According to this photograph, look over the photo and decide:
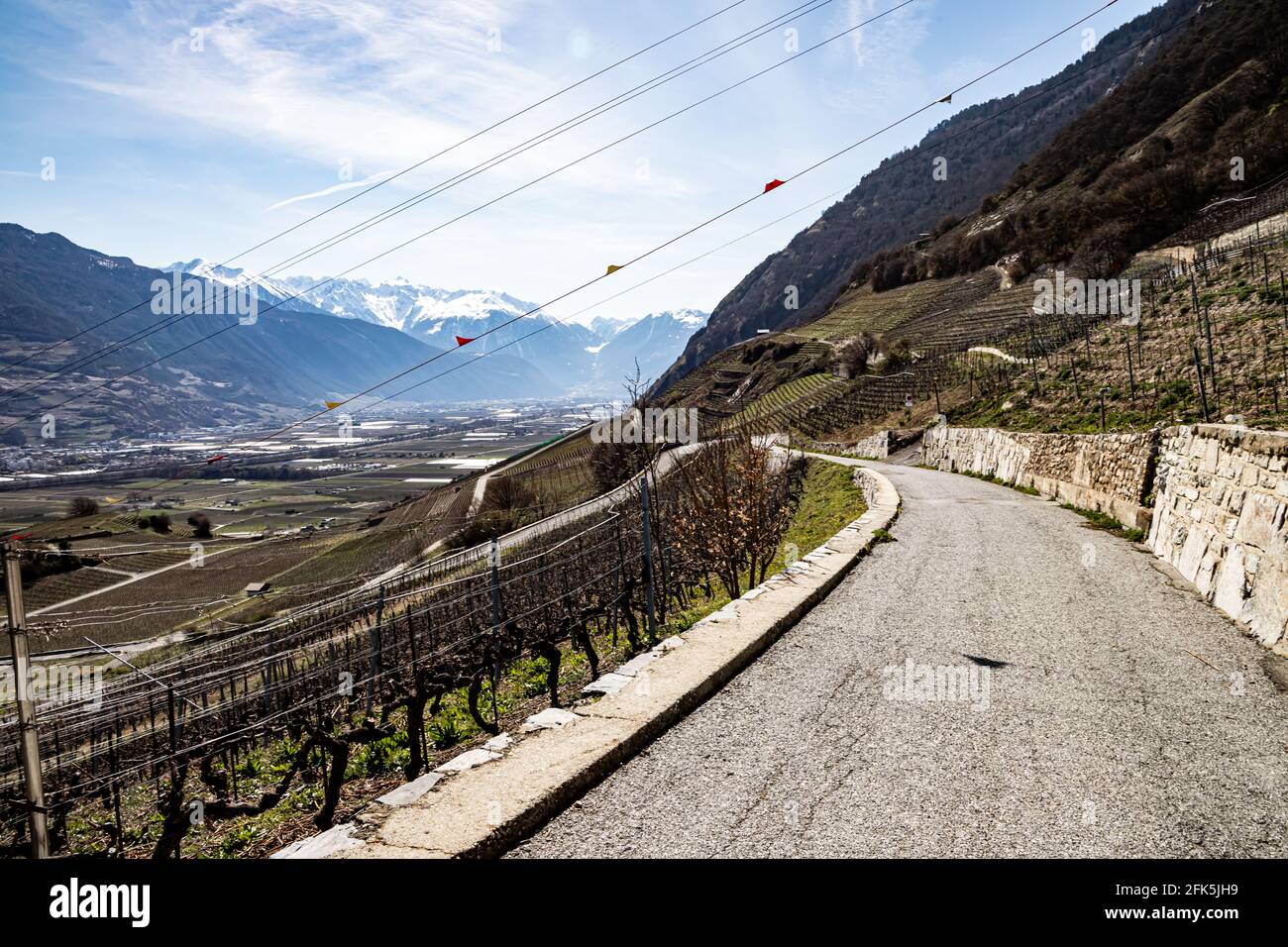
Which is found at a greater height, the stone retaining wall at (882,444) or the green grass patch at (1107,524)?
the stone retaining wall at (882,444)

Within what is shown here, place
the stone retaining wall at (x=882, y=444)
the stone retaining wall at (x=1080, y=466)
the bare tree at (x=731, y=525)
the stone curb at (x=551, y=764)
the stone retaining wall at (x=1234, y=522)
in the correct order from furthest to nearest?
the stone retaining wall at (x=882, y=444) < the stone retaining wall at (x=1080, y=466) < the bare tree at (x=731, y=525) < the stone retaining wall at (x=1234, y=522) < the stone curb at (x=551, y=764)

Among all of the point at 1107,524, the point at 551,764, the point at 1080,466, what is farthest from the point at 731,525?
the point at 1080,466

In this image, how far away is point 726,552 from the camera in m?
11.4

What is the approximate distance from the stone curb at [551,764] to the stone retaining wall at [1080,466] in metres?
7.74

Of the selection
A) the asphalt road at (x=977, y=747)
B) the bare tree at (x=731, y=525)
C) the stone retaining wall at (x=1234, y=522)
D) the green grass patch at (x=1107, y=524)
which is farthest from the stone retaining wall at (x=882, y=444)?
the asphalt road at (x=977, y=747)

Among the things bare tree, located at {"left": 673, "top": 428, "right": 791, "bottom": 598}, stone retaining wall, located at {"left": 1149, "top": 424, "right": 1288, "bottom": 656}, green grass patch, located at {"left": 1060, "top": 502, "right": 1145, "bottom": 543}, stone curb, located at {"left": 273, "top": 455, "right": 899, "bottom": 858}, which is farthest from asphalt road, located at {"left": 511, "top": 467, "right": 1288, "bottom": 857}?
green grass patch, located at {"left": 1060, "top": 502, "right": 1145, "bottom": 543}

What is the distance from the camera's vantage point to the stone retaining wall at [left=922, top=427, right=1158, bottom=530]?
1207cm

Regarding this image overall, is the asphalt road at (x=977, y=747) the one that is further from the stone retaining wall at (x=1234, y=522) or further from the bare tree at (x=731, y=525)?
the bare tree at (x=731, y=525)

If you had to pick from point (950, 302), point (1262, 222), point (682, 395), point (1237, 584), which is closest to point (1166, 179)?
point (950, 302)

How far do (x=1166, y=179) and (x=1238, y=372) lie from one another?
216ft

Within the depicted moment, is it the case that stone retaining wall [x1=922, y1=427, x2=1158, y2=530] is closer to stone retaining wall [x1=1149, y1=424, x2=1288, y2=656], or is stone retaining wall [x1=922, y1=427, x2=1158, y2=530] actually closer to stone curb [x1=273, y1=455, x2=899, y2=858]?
stone retaining wall [x1=1149, y1=424, x2=1288, y2=656]

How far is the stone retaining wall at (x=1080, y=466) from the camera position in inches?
475

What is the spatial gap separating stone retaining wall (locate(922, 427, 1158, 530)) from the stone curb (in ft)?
25.4
